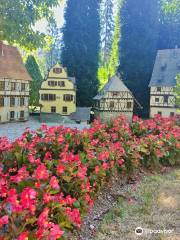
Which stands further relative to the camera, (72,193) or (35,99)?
(35,99)

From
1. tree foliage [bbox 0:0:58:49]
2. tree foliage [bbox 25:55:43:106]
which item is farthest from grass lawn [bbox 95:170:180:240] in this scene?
tree foliage [bbox 25:55:43:106]

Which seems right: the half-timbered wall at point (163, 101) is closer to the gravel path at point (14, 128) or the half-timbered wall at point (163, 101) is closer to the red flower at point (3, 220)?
the gravel path at point (14, 128)

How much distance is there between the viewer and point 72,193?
6.22m

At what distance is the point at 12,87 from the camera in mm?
33875

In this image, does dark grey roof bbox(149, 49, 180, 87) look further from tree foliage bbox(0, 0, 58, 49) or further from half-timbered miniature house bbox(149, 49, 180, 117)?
tree foliage bbox(0, 0, 58, 49)

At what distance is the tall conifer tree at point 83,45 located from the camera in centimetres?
4178

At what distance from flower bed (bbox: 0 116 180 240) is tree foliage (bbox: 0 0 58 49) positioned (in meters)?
2.90

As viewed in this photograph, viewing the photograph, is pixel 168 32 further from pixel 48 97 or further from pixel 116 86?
pixel 48 97

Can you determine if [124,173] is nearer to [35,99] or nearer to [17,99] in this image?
[17,99]

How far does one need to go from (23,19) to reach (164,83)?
3307cm

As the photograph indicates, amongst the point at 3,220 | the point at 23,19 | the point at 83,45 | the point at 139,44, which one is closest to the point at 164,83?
the point at 139,44

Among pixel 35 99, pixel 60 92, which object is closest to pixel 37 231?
pixel 60 92

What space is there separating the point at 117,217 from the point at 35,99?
120 feet

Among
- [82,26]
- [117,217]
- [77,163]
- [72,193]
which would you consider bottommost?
[117,217]
